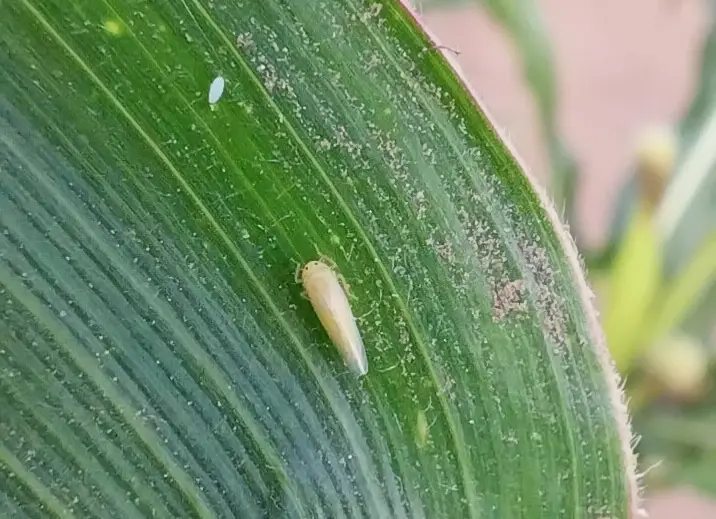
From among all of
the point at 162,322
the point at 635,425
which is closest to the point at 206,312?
the point at 162,322

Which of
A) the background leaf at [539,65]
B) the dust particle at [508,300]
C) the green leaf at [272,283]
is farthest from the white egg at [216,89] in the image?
the background leaf at [539,65]

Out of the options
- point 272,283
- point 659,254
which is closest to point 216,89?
point 272,283

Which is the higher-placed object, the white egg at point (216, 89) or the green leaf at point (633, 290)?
the green leaf at point (633, 290)

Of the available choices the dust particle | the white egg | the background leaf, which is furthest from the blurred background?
the white egg

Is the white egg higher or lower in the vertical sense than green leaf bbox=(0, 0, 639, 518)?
higher

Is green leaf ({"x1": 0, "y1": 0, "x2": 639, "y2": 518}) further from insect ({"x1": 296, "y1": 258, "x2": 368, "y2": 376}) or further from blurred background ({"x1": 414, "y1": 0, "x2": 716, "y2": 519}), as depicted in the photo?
blurred background ({"x1": 414, "y1": 0, "x2": 716, "y2": 519})

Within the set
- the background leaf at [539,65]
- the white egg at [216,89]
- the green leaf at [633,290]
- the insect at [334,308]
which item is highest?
the background leaf at [539,65]

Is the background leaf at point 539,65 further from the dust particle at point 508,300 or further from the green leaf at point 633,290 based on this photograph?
the dust particle at point 508,300

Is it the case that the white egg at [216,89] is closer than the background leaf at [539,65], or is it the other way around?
the white egg at [216,89]
